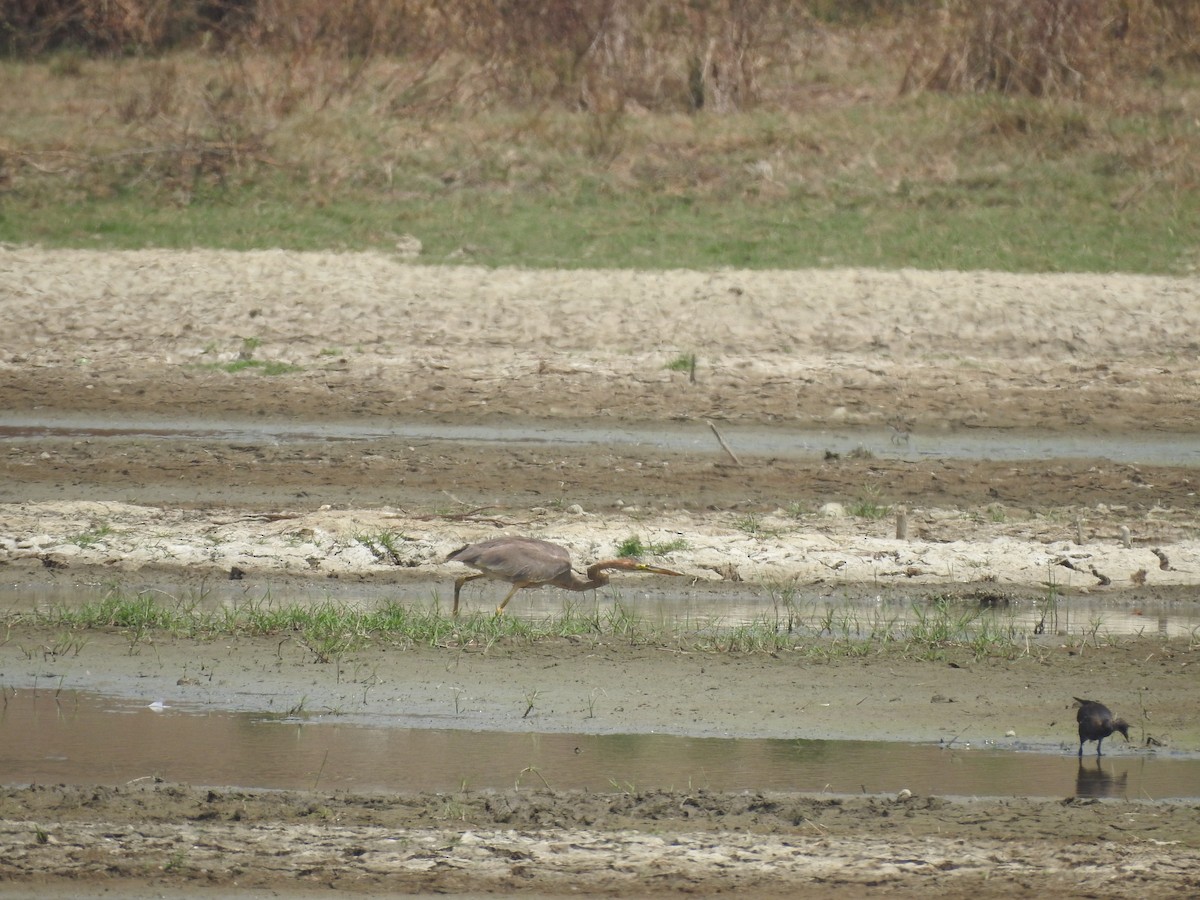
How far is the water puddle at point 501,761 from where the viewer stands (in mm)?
5566

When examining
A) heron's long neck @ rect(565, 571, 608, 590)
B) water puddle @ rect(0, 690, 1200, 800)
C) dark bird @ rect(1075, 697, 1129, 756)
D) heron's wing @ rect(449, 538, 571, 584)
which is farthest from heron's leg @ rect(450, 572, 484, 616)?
dark bird @ rect(1075, 697, 1129, 756)

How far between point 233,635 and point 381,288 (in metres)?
7.12

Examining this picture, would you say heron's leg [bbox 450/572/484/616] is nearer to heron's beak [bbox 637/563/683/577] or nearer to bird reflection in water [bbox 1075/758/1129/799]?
heron's beak [bbox 637/563/683/577]

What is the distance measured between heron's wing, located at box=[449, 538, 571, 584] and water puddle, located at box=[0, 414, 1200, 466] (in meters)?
3.52

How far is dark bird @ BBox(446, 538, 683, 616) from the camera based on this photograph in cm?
720

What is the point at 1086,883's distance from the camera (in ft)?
15.1

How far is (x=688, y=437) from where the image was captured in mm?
11078

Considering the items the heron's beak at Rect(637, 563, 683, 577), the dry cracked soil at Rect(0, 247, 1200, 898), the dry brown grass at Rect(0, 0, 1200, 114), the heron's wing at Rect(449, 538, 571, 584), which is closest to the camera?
the dry cracked soil at Rect(0, 247, 1200, 898)

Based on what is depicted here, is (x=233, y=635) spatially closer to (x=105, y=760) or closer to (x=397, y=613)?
(x=397, y=613)

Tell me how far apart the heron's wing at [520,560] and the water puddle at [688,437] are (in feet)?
11.5

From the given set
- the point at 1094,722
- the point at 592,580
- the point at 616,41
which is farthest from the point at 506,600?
the point at 616,41

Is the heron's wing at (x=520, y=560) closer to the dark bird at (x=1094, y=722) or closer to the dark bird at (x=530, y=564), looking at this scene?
the dark bird at (x=530, y=564)

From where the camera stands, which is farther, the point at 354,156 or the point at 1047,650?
the point at 354,156

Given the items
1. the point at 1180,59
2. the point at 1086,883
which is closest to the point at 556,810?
the point at 1086,883
